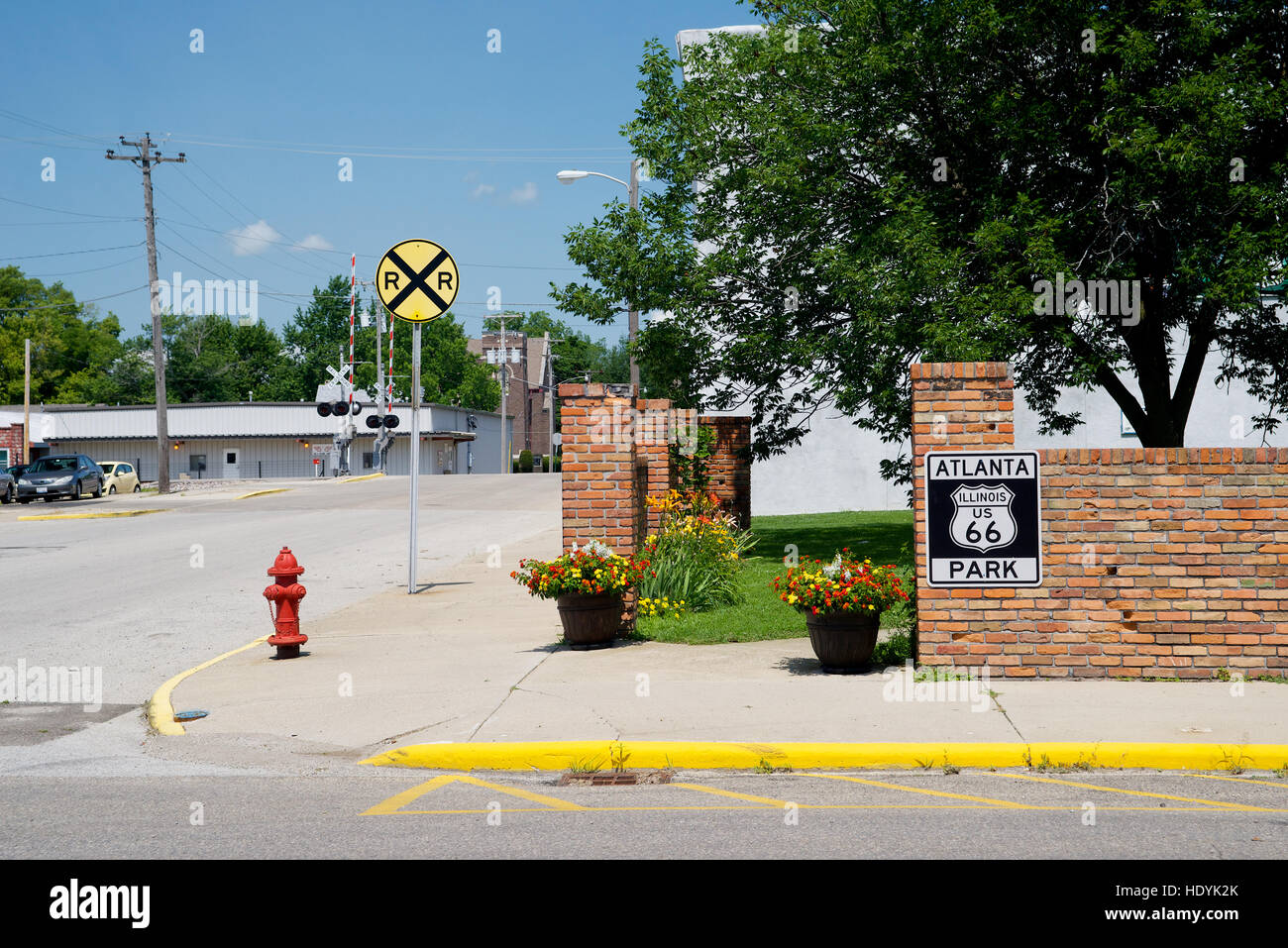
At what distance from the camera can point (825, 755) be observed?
695cm

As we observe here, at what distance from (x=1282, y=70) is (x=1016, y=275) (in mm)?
4350

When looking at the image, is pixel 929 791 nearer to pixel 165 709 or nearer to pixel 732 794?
pixel 732 794

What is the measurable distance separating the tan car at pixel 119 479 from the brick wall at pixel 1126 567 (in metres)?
41.9

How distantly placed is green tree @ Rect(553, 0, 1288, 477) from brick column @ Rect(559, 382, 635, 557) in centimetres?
435

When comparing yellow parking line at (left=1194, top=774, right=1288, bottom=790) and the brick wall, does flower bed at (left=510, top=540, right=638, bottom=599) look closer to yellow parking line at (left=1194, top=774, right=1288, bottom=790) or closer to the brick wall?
the brick wall

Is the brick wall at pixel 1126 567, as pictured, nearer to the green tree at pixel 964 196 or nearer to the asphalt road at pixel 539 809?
the asphalt road at pixel 539 809

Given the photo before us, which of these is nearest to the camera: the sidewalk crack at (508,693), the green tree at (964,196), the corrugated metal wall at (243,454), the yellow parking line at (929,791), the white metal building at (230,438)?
the yellow parking line at (929,791)

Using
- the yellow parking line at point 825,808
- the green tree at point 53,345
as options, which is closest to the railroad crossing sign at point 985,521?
the yellow parking line at point 825,808

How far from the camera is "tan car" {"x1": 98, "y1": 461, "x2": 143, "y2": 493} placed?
147ft

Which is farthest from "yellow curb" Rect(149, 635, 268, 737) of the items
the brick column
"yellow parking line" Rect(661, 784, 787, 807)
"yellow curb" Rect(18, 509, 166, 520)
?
"yellow curb" Rect(18, 509, 166, 520)

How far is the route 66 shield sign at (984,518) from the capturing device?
9.14 meters

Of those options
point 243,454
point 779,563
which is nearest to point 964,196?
point 779,563

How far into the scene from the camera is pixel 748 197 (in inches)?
686
